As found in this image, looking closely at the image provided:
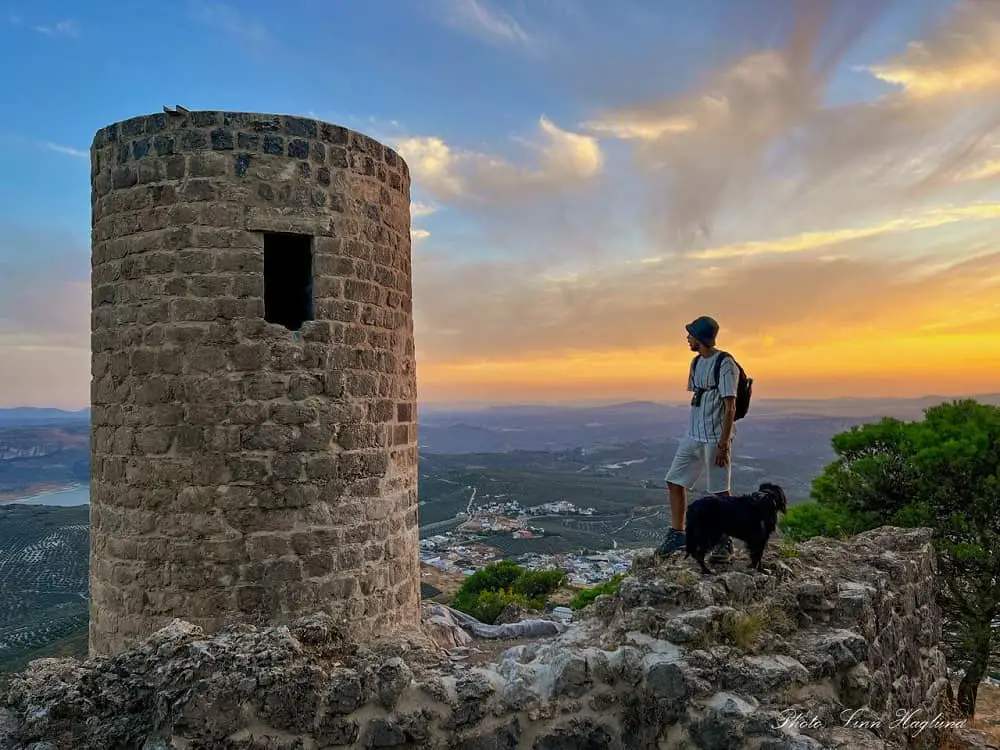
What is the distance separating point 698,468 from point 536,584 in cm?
1680

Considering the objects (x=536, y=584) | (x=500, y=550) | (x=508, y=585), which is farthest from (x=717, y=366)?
(x=500, y=550)

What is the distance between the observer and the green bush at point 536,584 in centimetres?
2119

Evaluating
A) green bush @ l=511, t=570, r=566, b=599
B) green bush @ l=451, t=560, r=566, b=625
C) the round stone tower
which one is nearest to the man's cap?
the round stone tower

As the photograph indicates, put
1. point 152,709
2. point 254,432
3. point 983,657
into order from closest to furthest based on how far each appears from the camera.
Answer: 1. point 152,709
2. point 254,432
3. point 983,657

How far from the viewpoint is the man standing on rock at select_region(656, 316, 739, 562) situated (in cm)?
526

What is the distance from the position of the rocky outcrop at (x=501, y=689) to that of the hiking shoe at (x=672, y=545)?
75cm

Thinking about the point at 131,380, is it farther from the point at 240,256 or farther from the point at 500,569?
the point at 500,569

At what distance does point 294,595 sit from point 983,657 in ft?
35.3

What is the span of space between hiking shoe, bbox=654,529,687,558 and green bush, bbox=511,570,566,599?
16.0m

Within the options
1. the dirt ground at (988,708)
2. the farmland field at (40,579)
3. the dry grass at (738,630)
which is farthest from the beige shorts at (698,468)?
the farmland field at (40,579)

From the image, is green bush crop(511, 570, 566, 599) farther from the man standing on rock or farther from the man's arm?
the man's arm

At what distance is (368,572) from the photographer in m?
5.89

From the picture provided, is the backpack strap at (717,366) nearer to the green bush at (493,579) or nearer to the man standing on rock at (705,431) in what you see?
the man standing on rock at (705,431)

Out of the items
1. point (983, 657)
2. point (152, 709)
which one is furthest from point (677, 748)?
point (983, 657)
